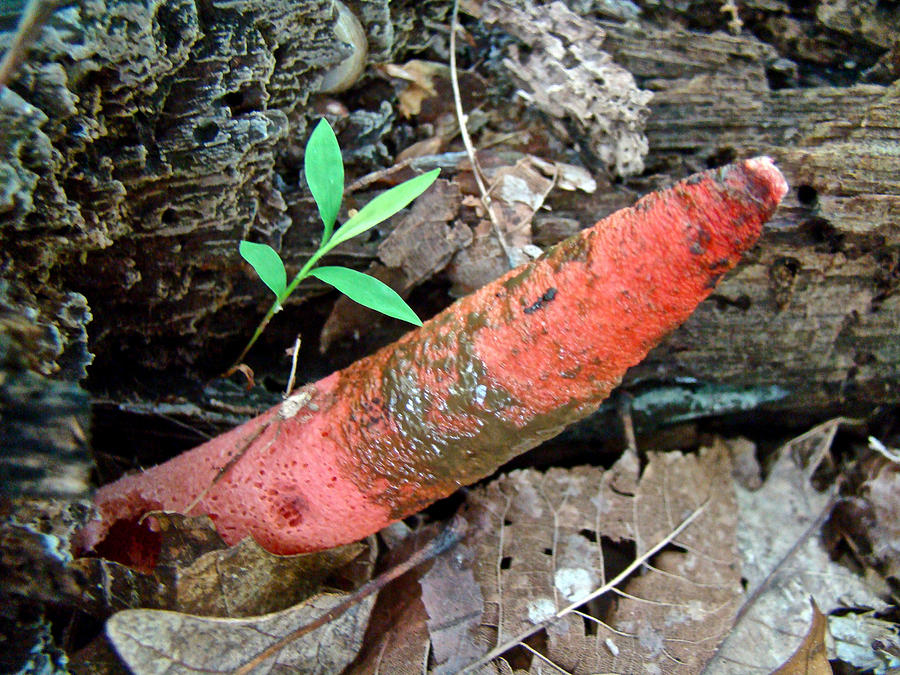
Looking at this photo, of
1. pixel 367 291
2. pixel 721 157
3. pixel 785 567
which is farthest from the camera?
pixel 785 567

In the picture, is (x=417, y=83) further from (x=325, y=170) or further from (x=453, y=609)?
(x=453, y=609)

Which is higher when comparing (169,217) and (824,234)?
(169,217)

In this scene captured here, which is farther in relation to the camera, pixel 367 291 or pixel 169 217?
pixel 169 217

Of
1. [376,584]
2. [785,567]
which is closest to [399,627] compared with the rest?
[376,584]

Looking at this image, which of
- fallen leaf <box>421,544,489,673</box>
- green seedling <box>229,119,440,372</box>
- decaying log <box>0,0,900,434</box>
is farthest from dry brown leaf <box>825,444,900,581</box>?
green seedling <box>229,119,440,372</box>

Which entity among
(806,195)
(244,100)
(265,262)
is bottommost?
(806,195)

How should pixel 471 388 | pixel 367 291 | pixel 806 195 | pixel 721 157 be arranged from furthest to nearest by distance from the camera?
1. pixel 721 157
2. pixel 806 195
3. pixel 367 291
4. pixel 471 388

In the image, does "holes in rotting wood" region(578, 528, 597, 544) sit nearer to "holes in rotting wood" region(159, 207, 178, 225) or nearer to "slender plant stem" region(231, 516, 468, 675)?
"slender plant stem" region(231, 516, 468, 675)

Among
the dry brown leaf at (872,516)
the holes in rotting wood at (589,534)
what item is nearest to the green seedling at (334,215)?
the holes in rotting wood at (589,534)
